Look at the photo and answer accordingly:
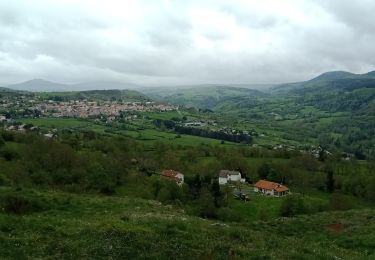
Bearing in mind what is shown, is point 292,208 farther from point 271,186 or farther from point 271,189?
point 271,186

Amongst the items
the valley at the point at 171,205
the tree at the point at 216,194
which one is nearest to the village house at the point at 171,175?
the valley at the point at 171,205

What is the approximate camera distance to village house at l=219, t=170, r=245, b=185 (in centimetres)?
11043

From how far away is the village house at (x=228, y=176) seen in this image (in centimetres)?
11043

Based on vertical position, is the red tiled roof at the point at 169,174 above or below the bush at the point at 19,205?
below

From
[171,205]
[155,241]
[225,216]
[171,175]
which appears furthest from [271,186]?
[155,241]

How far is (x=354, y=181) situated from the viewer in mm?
106375

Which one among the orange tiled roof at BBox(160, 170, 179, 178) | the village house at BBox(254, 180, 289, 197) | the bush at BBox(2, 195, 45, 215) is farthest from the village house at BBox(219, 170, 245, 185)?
the bush at BBox(2, 195, 45, 215)

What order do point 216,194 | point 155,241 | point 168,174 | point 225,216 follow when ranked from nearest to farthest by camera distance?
point 155,241 → point 225,216 → point 216,194 → point 168,174

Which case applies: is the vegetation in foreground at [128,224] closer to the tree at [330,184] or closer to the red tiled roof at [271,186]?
the red tiled roof at [271,186]

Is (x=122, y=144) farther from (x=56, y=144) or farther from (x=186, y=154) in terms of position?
(x=56, y=144)

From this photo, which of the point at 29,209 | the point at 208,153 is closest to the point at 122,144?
the point at 208,153

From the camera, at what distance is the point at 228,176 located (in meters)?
112

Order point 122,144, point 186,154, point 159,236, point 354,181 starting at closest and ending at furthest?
point 159,236 < point 354,181 < point 122,144 < point 186,154

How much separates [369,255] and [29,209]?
20.0m
